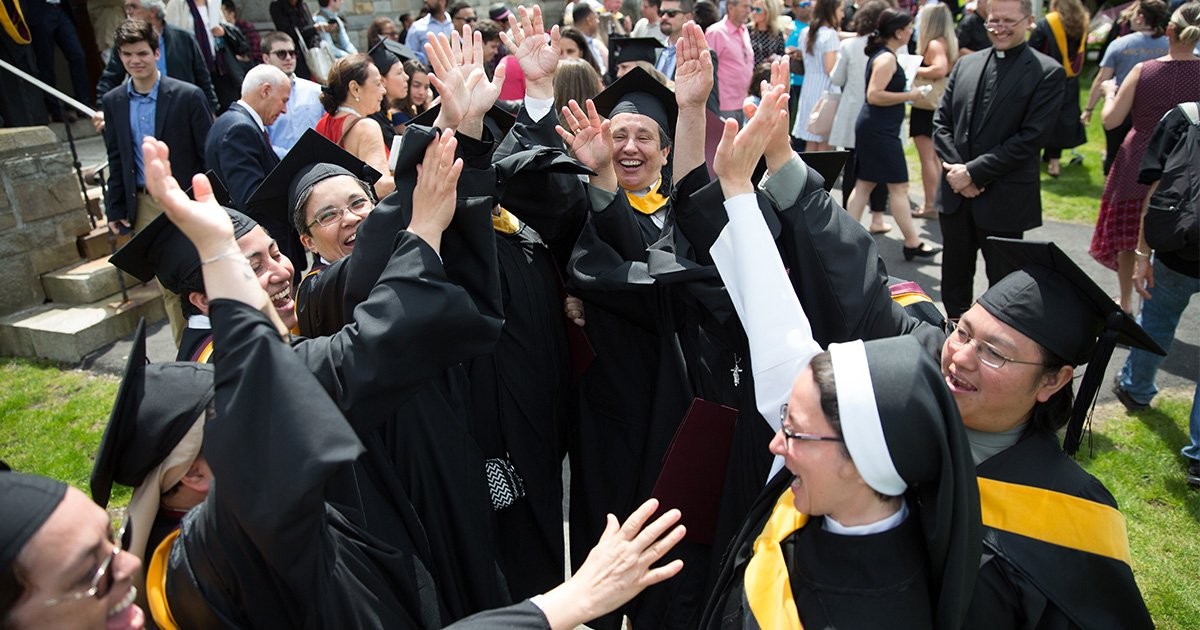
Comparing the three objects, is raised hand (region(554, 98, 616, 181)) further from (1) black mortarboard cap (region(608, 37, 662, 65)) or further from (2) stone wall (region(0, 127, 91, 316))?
(2) stone wall (region(0, 127, 91, 316))

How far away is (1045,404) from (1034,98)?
3.48m

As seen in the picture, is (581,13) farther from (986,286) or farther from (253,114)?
(986,286)

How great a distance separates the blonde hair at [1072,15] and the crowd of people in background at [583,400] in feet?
17.0

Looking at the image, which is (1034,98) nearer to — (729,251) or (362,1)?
(729,251)

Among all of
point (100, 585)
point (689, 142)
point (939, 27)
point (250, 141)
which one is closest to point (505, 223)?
point (689, 142)

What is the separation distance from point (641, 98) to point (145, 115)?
414 cm

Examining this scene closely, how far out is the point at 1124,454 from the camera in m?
4.46

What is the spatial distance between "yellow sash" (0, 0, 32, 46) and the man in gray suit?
764 cm

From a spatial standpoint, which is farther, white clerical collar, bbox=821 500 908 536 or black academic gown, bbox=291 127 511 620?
black academic gown, bbox=291 127 511 620

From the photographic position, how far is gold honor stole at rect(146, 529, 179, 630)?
1588 millimetres

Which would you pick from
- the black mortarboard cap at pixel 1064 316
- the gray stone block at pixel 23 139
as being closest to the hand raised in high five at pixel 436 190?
the black mortarboard cap at pixel 1064 316

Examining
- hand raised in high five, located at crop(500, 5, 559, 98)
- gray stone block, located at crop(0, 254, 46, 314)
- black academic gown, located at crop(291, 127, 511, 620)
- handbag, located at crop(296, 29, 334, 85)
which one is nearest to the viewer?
black academic gown, located at crop(291, 127, 511, 620)

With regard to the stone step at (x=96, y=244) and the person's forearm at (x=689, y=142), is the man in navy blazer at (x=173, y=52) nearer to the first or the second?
the stone step at (x=96, y=244)

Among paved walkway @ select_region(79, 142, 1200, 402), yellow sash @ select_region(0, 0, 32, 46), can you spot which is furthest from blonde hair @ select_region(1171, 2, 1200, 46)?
yellow sash @ select_region(0, 0, 32, 46)
